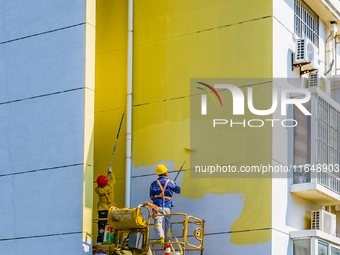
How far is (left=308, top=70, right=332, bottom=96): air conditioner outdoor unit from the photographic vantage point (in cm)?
1719

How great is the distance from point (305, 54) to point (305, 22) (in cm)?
194

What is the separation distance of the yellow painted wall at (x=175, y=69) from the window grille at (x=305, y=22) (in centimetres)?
193

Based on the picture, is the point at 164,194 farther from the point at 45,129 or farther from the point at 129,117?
the point at 45,129

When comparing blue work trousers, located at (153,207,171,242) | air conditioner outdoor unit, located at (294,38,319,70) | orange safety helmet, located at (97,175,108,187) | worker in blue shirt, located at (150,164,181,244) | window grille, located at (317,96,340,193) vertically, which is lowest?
blue work trousers, located at (153,207,171,242)

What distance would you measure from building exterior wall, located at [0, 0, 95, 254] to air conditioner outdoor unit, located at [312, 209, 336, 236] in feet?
16.5

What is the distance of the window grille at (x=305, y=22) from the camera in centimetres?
1788

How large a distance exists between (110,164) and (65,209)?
1.82 meters

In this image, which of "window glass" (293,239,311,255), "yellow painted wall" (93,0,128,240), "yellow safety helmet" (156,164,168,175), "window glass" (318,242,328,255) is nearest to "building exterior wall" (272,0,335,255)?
"window glass" (293,239,311,255)

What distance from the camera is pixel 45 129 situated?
16.6 metres

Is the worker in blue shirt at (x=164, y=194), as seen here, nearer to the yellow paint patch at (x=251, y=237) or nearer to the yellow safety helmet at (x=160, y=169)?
the yellow safety helmet at (x=160, y=169)

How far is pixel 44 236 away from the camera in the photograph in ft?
52.4

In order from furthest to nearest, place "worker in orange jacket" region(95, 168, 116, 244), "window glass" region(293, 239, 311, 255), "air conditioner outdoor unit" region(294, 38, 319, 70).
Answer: "air conditioner outdoor unit" region(294, 38, 319, 70) → "worker in orange jacket" region(95, 168, 116, 244) → "window glass" region(293, 239, 311, 255)

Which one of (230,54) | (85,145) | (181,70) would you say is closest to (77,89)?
(85,145)

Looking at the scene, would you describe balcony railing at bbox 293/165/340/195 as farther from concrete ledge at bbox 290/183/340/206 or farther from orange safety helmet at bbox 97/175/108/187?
orange safety helmet at bbox 97/175/108/187
